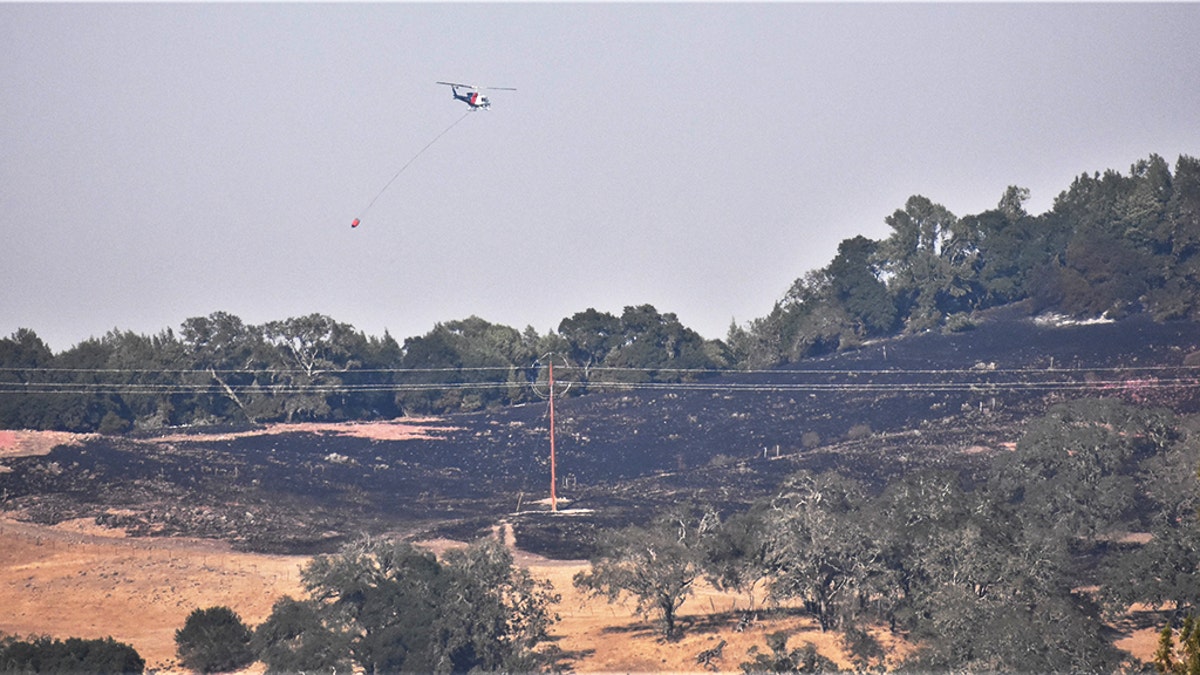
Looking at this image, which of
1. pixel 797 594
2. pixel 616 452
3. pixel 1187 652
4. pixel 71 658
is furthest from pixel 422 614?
pixel 616 452

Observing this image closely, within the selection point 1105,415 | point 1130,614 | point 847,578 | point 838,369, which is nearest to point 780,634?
point 847,578

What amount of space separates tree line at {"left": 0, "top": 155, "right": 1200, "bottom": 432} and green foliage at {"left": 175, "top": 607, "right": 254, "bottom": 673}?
63431 mm

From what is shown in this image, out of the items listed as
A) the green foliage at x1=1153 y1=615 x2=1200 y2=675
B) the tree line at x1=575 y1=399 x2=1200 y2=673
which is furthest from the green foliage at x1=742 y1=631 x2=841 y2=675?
the green foliage at x1=1153 y1=615 x2=1200 y2=675

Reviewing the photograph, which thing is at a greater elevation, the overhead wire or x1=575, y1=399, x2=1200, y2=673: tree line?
the overhead wire

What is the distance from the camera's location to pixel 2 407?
9850 cm

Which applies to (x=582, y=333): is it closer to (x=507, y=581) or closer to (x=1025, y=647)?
(x=507, y=581)

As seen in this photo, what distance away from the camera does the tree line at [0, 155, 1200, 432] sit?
4190 inches

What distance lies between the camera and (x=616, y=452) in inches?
3420

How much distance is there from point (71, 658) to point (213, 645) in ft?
17.7

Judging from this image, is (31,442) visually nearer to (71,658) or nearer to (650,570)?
(71,658)

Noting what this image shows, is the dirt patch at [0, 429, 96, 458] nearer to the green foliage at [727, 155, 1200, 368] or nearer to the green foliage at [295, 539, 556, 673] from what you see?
the green foliage at [295, 539, 556, 673]

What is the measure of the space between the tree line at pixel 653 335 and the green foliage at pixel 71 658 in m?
67.2

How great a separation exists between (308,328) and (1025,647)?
278 feet

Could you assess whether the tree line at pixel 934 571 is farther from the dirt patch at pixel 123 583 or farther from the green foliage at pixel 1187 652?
the dirt patch at pixel 123 583
